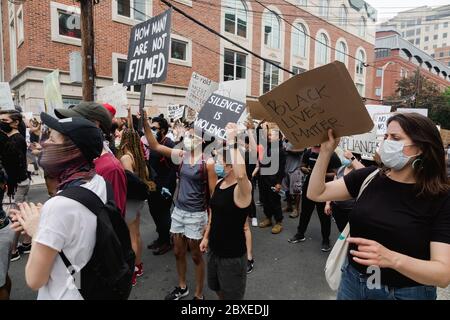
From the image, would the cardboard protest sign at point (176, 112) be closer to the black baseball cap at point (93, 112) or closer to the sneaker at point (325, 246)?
the sneaker at point (325, 246)

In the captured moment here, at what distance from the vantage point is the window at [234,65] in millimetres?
20719

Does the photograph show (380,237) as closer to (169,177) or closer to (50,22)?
(169,177)

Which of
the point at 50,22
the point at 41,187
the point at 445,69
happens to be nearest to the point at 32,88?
the point at 50,22

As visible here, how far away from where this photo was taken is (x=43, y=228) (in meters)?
1.39

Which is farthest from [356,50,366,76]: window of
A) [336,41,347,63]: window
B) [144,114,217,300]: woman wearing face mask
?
[144,114,217,300]: woman wearing face mask

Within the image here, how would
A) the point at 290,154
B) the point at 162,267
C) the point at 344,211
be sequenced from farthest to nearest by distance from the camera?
the point at 290,154, the point at 162,267, the point at 344,211

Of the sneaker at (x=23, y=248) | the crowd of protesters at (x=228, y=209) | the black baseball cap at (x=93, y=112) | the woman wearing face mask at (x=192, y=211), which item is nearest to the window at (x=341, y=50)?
the woman wearing face mask at (x=192, y=211)

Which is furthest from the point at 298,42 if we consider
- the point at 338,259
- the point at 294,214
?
the point at 338,259

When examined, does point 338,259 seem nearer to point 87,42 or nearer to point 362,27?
point 87,42

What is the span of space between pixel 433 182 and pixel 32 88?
1492 cm

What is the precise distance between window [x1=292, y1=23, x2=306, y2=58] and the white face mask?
25200 mm

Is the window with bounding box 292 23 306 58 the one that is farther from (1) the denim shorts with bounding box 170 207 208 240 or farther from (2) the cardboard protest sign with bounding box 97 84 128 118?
(1) the denim shorts with bounding box 170 207 208 240

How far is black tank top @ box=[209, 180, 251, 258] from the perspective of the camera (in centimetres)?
263

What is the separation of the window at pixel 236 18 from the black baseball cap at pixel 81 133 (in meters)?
20.3
